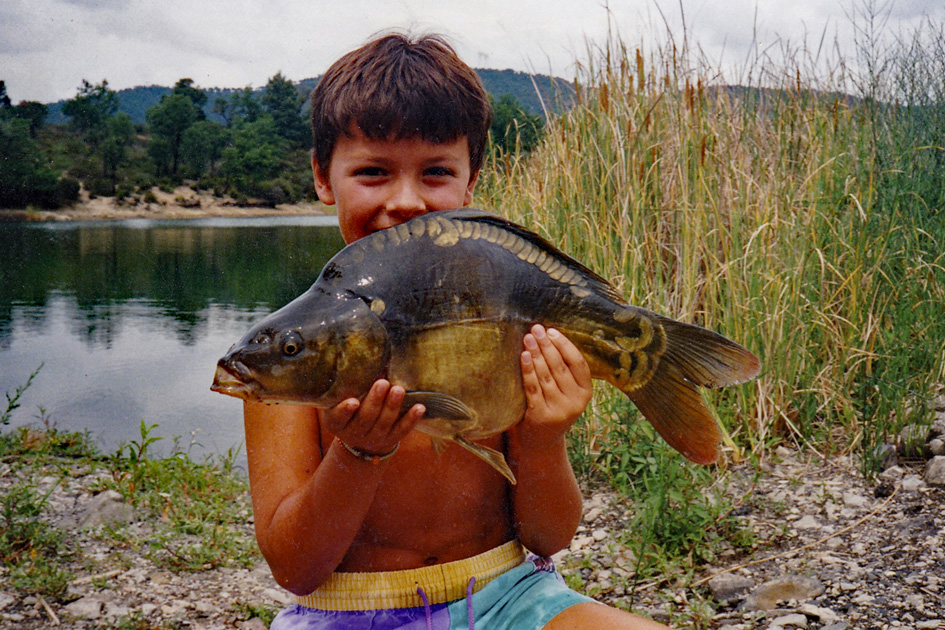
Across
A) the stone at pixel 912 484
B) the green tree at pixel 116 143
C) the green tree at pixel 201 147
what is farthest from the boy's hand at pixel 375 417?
the green tree at pixel 116 143

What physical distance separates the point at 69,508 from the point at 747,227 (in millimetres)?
4671

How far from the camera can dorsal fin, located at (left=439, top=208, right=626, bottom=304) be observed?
1.49 m

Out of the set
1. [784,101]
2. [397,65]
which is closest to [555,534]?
[397,65]

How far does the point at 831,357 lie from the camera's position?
14.6 ft

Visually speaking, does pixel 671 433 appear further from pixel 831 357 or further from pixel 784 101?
pixel 784 101

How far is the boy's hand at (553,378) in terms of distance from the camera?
58.6 inches

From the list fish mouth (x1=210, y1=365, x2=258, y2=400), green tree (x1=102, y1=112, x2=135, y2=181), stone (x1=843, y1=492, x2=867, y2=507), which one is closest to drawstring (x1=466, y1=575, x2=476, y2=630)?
fish mouth (x1=210, y1=365, x2=258, y2=400)

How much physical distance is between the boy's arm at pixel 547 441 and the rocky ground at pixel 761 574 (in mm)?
1140

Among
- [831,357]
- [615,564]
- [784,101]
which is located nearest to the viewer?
[615,564]

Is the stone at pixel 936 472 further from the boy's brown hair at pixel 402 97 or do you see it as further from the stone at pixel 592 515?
the boy's brown hair at pixel 402 97

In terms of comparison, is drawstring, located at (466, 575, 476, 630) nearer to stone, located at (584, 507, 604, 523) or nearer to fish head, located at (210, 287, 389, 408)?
fish head, located at (210, 287, 389, 408)

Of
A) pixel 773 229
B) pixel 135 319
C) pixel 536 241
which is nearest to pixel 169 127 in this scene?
pixel 135 319

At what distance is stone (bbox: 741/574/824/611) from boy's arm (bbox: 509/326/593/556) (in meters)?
1.29

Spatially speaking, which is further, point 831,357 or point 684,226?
point 684,226
